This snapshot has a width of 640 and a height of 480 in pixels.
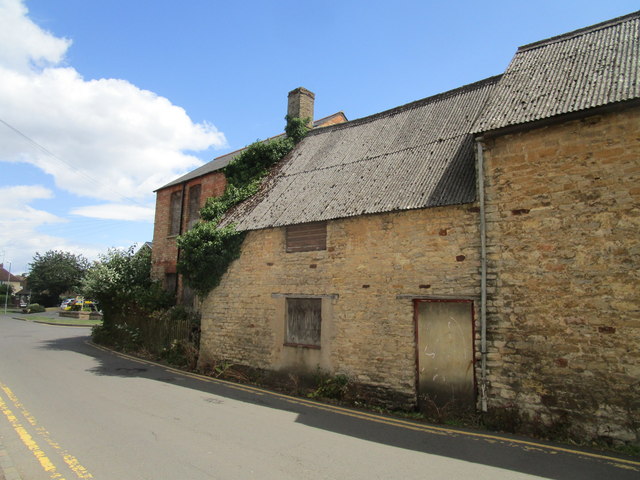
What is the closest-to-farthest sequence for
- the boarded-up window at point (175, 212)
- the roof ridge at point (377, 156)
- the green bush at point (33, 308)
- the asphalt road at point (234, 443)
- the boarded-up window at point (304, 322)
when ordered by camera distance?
the asphalt road at point (234, 443) < the boarded-up window at point (304, 322) < the roof ridge at point (377, 156) < the boarded-up window at point (175, 212) < the green bush at point (33, 308)

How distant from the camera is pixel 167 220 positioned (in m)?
19.0

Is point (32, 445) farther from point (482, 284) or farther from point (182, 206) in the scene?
point (182, 206)

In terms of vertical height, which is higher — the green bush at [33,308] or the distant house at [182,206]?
the distant house at [182,206]

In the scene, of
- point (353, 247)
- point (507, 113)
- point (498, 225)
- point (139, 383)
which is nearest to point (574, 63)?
point (507, 113)

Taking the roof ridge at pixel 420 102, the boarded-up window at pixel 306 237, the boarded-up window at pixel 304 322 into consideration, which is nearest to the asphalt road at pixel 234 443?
the boarded-up window at pixel 304 322

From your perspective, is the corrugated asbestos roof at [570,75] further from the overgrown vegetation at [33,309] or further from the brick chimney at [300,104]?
the overgrown vegetation at [33,309]

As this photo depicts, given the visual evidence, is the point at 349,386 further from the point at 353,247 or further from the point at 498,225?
the point at 498,225

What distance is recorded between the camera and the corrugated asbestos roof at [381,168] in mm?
9094

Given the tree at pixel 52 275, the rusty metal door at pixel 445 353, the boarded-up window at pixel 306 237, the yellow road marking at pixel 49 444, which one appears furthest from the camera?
the tree at pixel 52 275

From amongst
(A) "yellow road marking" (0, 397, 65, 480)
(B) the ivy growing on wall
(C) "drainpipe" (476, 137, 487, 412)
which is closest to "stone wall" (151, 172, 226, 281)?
(B) the ivy growing on wall

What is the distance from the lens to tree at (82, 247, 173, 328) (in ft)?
55.0

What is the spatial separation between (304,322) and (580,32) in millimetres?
9939

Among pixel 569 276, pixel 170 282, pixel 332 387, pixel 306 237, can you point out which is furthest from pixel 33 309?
pixel 569 276

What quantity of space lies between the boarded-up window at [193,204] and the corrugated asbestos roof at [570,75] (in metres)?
13.2
